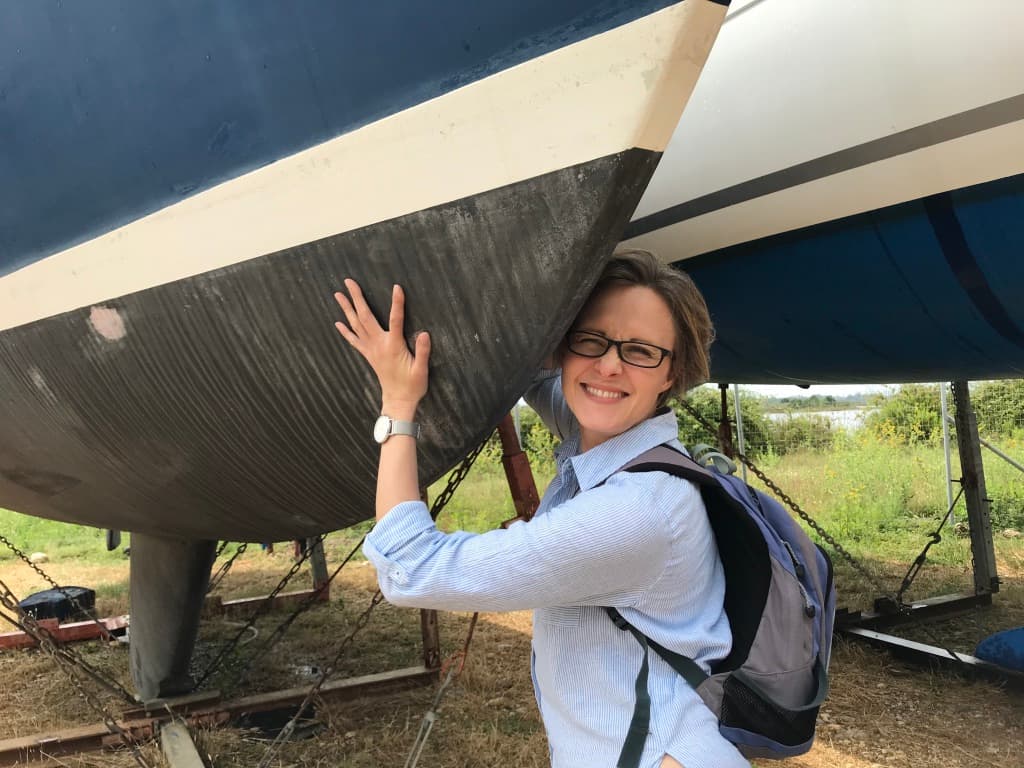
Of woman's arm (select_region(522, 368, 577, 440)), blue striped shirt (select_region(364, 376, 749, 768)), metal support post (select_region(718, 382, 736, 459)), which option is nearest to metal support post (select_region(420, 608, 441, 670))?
metal support post (select_region(718, 382, 736, 459))

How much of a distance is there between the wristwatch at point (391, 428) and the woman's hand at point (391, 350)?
0.07 ft

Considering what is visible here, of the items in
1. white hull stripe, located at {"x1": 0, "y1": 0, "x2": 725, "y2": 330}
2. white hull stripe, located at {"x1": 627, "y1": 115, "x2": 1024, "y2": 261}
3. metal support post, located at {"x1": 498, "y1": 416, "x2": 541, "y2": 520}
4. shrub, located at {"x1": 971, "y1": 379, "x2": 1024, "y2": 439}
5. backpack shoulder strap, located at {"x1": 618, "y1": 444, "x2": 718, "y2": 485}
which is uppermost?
white hull stripe, located at {"x1": 0, "y1": 0, "x2": 725, "y2": 330}

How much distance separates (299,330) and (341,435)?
271 mm

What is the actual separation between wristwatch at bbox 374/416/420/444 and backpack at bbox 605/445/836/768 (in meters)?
0.36

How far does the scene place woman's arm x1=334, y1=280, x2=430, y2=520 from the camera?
1.24 metres

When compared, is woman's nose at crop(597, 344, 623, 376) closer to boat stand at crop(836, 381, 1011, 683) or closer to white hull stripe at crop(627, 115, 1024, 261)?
white hull stripe at crop(627, 115, 1024, 261)

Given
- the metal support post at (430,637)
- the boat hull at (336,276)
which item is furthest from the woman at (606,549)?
the metal support post at (430,637)

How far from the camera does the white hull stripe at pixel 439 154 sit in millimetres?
1203

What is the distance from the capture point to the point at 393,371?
1.43 m

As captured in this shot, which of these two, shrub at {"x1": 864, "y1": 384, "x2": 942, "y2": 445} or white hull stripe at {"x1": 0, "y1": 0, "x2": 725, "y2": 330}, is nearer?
white hull stripe at {"x1": 0, "y1": 0, "x2": 725, "y2": 330}

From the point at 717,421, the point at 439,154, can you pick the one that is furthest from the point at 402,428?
the point at 717,421

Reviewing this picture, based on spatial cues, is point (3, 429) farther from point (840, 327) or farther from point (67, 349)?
point (840, 327)

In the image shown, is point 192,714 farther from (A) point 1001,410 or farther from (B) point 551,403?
(A) point 1001,410

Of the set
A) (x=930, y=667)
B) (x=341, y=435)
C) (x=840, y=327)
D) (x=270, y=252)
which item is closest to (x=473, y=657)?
(x=930, y=667)
